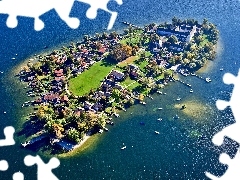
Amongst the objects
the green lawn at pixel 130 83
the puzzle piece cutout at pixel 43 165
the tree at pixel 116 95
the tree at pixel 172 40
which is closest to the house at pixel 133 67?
the green lawn at pixel 130 83

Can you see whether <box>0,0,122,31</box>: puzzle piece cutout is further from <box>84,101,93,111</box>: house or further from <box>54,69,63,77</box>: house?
<box>84,101,93,111</box>: house

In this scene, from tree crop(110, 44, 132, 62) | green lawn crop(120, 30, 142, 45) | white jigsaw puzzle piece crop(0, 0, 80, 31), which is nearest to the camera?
tree crop(110, 44, 132, 62)

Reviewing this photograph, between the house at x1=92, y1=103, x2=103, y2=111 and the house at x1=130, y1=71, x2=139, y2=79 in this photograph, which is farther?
the house at x1=130, y1=71, x2=139, y2=79

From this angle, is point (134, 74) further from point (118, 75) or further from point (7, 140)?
point (7, 140)

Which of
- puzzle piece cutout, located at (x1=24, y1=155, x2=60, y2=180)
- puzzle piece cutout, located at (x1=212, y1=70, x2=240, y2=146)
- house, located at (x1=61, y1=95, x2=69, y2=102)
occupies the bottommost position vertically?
puzzle piece cutout, located at (x1=24, y1=155, x2=60, y2=180)

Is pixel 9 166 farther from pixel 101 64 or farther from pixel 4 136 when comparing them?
pixel 101 64

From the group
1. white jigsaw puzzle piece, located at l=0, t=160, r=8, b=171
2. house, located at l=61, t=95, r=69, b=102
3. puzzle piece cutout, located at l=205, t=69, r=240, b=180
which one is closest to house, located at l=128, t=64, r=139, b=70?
house, located at l=61, t=95, r=69, b=102

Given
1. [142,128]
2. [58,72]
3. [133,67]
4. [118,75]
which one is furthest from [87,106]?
[133,67]

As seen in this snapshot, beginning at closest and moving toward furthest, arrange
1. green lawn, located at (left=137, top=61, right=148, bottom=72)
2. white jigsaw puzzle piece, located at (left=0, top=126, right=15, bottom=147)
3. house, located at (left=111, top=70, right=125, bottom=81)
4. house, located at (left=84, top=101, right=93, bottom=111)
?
white jigsaw puzzle piece, located at (left=0, top=126, right=15, bottom=147) → house, located at (left=84, top=101, right=93, bottom=111) → house, located at (left=111, top=70, right=125, bottom=81) → green lawn, located at (left=137, top=61, right=148, bottom=72)
